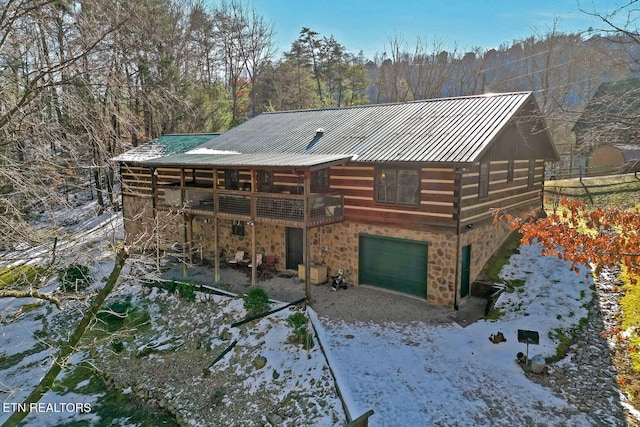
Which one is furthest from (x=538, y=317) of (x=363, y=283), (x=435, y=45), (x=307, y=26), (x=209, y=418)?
(x=307, y=26)

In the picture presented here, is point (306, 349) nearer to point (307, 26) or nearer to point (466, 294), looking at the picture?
point (466, 294)

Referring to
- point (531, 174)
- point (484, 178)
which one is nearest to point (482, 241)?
point (484, 178)

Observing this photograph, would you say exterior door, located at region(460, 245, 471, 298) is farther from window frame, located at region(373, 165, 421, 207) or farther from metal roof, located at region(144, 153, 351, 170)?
metal roof, located at region(144, 153, 351, 170)

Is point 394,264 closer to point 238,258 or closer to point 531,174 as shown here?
point 238,258

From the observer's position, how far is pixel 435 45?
4266 centimetres

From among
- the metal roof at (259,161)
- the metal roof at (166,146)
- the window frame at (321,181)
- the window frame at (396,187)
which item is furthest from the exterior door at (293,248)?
the metal roof at (166,146)

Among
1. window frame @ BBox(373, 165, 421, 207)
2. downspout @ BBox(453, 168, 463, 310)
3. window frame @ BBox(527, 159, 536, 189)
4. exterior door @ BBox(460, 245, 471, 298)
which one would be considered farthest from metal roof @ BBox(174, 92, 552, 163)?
exterior door @ BBox(460, 245, 471, 298)

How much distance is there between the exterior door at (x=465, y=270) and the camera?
14008mm

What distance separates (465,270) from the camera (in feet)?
46.8

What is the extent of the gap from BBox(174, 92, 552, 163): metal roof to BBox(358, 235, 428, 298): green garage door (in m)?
3.14

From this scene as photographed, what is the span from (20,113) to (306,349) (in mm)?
8709

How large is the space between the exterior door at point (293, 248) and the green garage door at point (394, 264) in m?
3.04

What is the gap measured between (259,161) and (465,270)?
832 cm

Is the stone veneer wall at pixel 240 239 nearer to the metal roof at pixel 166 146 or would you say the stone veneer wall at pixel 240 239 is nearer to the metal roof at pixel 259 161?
the metal roof at pixel 259 161
